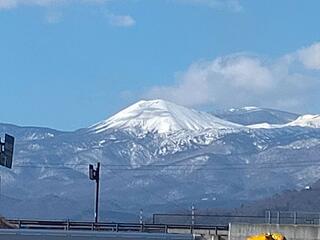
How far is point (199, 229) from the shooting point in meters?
72.6

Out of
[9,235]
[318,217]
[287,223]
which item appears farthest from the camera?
[318,217]

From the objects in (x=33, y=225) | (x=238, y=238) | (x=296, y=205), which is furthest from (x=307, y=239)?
(x=296, y=205)

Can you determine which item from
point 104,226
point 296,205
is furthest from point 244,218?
point 296,205

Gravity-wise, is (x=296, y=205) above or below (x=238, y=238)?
above

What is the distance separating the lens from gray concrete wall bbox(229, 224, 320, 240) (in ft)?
197

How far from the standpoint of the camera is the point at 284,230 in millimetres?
61406

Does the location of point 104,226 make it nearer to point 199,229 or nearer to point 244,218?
point 199,229

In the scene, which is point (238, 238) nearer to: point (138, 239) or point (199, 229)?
point (199, 229)

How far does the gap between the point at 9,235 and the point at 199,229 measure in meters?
34.6

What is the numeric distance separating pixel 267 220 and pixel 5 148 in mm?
16658

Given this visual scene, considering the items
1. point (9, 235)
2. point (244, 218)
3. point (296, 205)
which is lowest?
point (9, 235)

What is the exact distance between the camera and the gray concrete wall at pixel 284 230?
197 ft

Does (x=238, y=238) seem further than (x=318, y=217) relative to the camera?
No

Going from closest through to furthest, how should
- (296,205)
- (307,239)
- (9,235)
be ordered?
(9,235), (307,239), (296,205)
